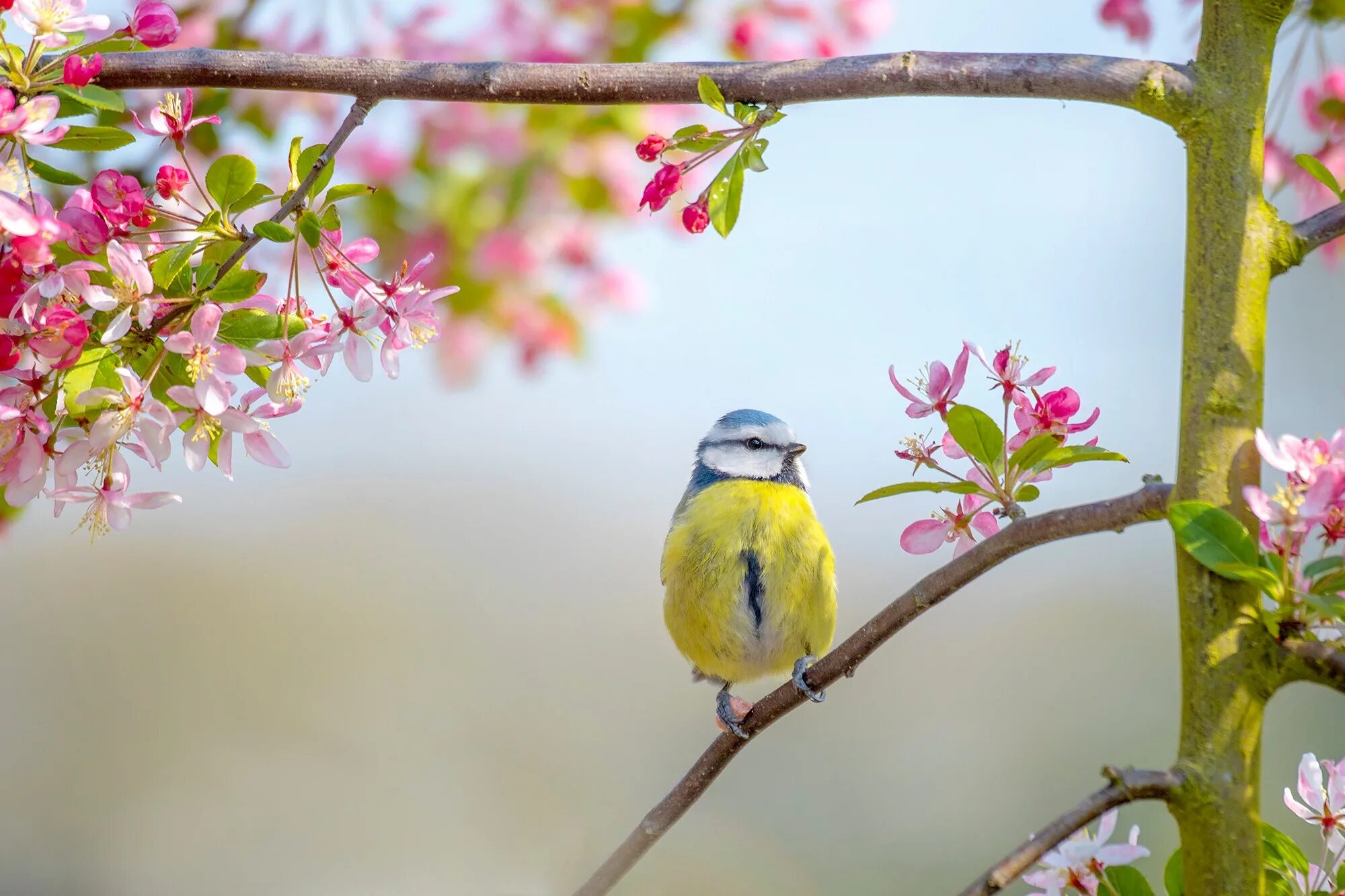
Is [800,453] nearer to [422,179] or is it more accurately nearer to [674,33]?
[674,33]

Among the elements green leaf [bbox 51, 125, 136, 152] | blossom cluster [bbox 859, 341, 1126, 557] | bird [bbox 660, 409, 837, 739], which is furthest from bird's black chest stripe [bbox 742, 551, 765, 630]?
green leaf [bbox 51, 125, 136, 152]

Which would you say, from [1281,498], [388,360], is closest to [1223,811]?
[1281,498]

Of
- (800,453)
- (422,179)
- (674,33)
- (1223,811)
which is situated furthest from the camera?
(422,179)

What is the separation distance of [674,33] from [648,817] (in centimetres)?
135

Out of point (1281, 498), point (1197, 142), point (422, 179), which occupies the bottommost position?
point (1281, 498)

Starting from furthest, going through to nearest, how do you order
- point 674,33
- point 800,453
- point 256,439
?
1. point 674,33
2. point 800,453
3. point 256,439

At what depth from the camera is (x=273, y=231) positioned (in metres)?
0.72

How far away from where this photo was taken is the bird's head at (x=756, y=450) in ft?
5.21

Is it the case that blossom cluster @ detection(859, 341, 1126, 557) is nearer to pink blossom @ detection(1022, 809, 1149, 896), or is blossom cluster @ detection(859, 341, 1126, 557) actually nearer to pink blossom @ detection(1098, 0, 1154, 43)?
pink blossom @ detection(1022, 809, 1149, 896)

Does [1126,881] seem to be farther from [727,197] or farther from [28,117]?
[28,117]

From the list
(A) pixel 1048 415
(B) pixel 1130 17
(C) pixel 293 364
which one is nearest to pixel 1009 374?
(A) pixel 1048 415

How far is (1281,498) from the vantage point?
62 centimetres

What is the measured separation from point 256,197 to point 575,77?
0.24 metres

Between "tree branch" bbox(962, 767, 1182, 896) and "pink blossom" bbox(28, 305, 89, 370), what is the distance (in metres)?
0.63
